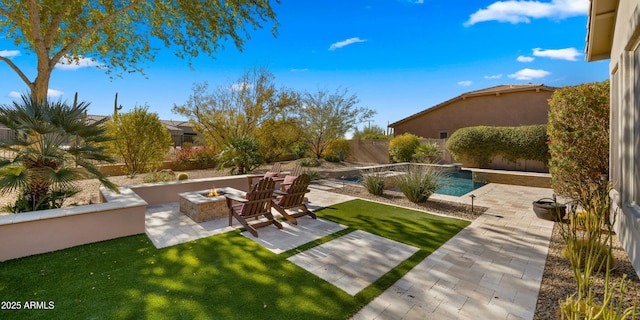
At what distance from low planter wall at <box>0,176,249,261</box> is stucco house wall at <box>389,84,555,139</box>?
22766 mm

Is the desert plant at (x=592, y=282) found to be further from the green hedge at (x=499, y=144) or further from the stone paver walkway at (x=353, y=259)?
the green hedge at (x=499, y=144)

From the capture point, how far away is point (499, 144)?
15953 millimetres

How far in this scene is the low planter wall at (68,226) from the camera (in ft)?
13.1

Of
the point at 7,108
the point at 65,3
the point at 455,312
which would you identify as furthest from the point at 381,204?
the point at 65,3

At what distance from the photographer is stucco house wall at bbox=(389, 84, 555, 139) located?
19.1 m

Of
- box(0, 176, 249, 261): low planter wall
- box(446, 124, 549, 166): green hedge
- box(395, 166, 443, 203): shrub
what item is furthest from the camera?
box(446, 124, 549, 166): green hedge

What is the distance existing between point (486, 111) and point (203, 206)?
22.5 m

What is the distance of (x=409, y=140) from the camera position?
18.9m

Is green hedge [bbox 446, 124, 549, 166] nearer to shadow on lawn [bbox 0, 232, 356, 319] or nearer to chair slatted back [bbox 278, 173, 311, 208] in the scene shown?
chair slatted back [bbox 278, 173, 311, 208]

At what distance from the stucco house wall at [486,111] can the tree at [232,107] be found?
15.1m

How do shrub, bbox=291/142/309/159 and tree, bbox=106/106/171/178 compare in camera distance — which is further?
shrub, bbox=291/142/309/159

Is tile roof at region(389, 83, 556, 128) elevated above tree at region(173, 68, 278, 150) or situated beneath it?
elevated above

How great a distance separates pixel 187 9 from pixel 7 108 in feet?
17.3

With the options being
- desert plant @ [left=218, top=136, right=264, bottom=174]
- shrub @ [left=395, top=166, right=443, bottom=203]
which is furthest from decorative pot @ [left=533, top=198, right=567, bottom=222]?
desert plant @ [left=218, top=136, right=264, bottom=174]
